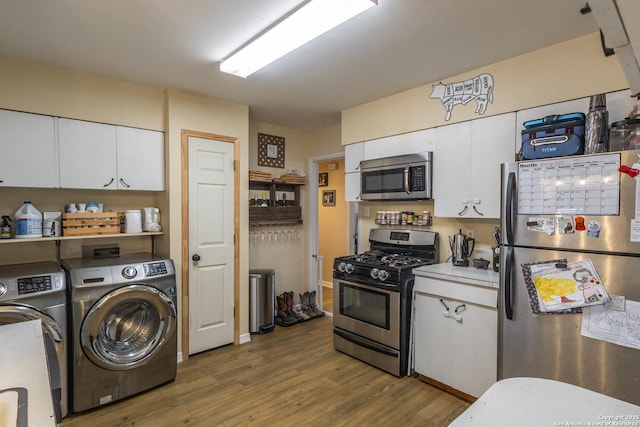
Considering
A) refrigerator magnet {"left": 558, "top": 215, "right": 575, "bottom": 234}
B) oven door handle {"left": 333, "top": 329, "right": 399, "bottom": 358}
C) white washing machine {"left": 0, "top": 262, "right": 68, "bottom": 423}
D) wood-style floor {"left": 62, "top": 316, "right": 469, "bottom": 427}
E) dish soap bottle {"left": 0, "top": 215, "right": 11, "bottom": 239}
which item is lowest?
wood-style floor {"left": 62, "top": 316, "right": 469, "bottom": 427}

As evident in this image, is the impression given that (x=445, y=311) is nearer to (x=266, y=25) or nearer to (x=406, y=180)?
(x=406, y=180)

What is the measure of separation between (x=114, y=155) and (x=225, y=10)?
1717 mm

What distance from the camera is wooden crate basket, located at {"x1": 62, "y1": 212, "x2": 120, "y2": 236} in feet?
8.68

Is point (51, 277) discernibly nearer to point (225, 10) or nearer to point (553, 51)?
point (225, 10)

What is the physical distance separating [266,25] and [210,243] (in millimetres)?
2074

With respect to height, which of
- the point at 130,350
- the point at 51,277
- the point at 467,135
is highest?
the point at 467,135

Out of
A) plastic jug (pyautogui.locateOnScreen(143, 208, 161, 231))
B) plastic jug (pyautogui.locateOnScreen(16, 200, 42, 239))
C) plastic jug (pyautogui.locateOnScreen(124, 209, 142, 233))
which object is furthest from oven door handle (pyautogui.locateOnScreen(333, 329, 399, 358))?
plastic jug (pyautogui.locateOnScreen(16, 200, 42, 239))

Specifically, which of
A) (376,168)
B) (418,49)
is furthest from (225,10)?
(376,168)

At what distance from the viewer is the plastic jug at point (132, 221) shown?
9.64 feet

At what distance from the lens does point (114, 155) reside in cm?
285

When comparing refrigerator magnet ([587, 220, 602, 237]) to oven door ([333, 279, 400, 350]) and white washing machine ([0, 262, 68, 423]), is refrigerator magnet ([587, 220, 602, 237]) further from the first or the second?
white washing machine ([0, 262, 68, 423])

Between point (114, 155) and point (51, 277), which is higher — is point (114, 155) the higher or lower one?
the higher one

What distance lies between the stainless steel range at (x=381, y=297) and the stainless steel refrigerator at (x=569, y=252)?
815 mm

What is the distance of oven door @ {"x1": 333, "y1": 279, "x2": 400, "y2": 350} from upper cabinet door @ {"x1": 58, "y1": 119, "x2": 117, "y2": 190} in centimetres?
228
